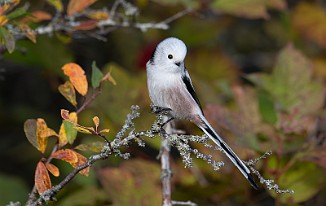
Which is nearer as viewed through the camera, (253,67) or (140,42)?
(140,42)

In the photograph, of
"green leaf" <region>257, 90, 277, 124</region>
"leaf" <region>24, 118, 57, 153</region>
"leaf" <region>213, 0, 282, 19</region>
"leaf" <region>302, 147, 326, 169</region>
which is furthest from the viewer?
"leaf" <region>213, 0, 282, 19</region>

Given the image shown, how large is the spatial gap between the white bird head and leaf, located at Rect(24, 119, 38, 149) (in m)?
0.70

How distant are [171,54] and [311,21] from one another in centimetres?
238

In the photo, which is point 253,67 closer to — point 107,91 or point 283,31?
point 283,31

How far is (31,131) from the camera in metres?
2.57

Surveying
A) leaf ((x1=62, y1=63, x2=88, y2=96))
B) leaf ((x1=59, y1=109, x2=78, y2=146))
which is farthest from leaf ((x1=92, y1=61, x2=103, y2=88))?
leaf ((x1=59, y1=109, x2=78, y2=146))

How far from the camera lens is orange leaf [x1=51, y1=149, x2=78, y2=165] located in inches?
96.2

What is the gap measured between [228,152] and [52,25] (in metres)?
1.13

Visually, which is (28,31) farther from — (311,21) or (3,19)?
(311,21)

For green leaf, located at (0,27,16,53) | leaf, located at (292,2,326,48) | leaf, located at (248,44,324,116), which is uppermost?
leaf, located at (292,2,326,48)

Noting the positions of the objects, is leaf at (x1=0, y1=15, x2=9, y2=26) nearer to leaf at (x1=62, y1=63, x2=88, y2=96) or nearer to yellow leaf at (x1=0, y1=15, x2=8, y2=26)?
yellow leaf at (x1=0, y1=15, x2=8, y2=26)

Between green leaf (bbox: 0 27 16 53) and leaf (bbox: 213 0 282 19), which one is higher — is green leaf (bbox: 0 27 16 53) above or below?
below

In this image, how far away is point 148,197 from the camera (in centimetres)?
320

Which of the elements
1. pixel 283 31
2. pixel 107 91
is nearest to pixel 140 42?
pixel 283 31
